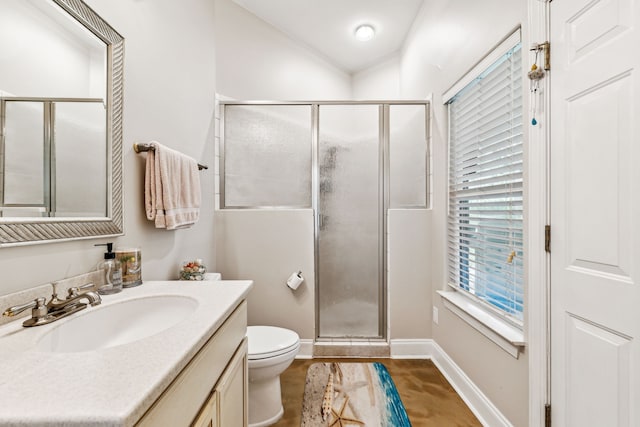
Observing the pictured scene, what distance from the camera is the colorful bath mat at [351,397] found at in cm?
161

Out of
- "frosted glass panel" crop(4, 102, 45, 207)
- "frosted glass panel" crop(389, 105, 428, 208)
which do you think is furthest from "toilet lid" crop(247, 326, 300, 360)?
"frosted glass panel" crop(389, 105, 428, 208)

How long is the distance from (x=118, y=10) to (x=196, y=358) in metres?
1.49

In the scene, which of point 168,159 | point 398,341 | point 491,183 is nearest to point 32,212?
point 168,159

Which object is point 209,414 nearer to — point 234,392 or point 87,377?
point 234,392

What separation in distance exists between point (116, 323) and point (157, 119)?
1.06m

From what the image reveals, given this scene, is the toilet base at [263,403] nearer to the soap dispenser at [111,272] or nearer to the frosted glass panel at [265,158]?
the soap dispenser at [111,272]

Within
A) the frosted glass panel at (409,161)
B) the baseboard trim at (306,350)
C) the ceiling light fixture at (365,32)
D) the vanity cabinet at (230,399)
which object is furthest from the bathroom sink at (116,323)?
the ceiling light fixture at (365,32)

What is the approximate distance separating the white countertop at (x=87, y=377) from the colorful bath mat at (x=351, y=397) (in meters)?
1.22

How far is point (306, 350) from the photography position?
2.32m

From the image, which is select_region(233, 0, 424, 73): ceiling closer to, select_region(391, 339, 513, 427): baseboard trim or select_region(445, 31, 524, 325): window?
select_region(445, 31, 524, 325): window

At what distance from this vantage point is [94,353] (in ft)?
2.04

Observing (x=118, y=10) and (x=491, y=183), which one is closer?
(x=118, y=10)

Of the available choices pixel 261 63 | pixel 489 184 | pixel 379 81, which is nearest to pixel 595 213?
pixel 489 184

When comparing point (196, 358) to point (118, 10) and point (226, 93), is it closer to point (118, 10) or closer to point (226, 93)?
point (118, 10)
